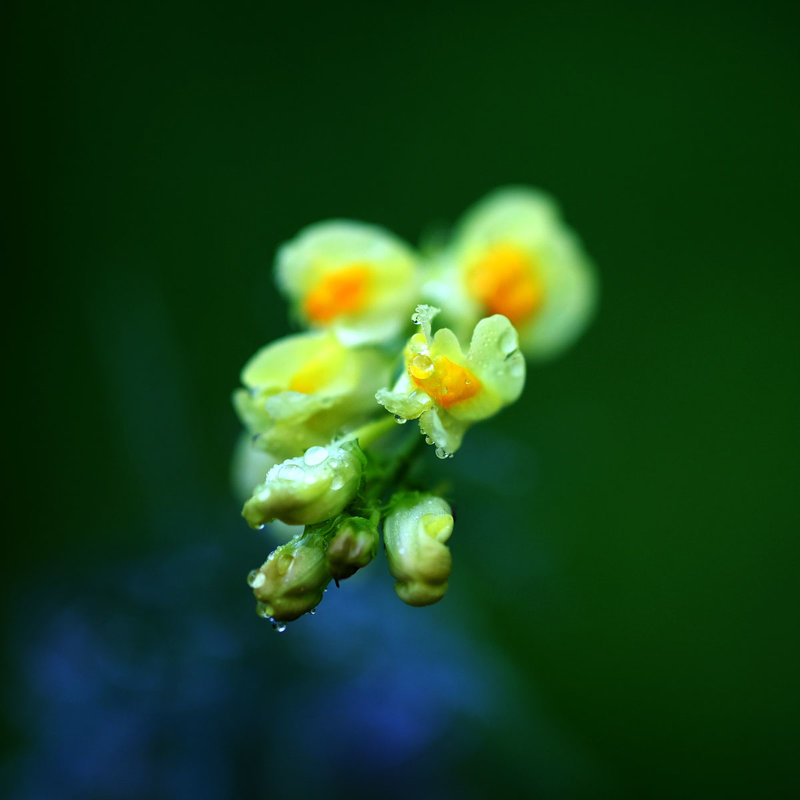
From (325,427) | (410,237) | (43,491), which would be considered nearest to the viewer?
(325,427)

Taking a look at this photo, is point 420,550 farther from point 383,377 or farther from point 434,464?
point 434,464

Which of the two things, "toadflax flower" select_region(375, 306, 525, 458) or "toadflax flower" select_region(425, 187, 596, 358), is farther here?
"toadflax flower" select_region(425, 187, 596, 358)

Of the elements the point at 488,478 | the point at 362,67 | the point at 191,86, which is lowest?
the point at 488,478

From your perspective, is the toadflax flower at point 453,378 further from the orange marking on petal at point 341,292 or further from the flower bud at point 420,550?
the orange marking on petal at point 341,292

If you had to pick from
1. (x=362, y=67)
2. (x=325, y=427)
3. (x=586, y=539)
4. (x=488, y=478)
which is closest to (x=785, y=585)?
(x=586, y=539)

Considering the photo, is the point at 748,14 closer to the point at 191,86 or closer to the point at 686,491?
the point at 686,491

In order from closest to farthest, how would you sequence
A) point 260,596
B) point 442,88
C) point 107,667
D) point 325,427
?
point 260,596
point 325,427
point 107,667
point 442,88

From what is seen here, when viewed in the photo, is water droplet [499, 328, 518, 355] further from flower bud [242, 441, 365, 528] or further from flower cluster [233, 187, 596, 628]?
flower bud [242, 441, 365, 528]

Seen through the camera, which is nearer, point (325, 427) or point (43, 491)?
point (325, 427)

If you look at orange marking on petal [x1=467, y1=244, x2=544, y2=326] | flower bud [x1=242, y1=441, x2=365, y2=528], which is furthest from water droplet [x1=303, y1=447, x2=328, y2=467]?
orange marking on petal [x1=467, y1=244, x2=544, y2=326]
